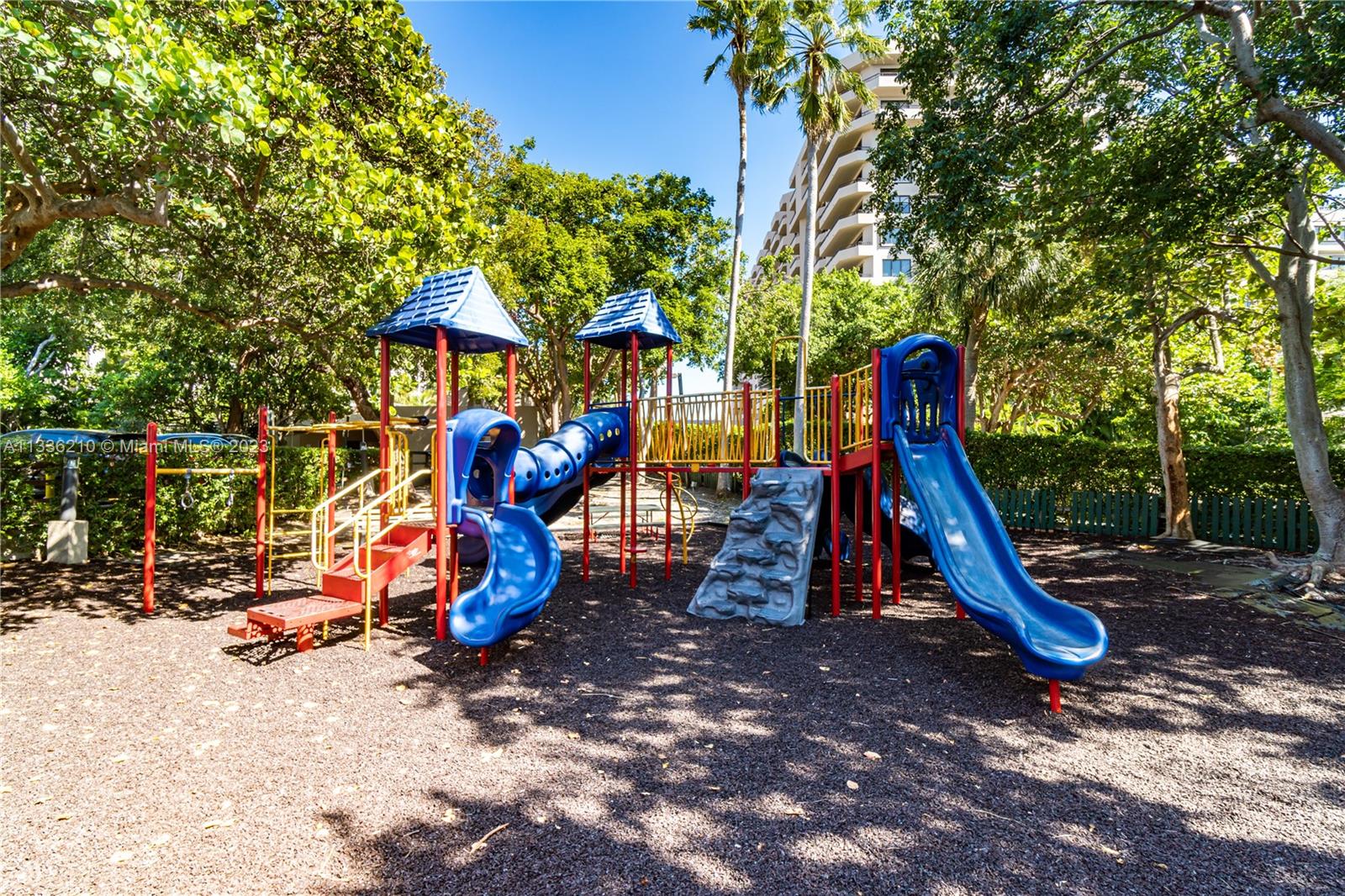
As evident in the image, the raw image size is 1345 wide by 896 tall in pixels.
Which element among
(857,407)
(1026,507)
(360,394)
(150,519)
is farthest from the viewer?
(360,394)

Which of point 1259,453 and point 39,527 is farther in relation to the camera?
point 1259,453

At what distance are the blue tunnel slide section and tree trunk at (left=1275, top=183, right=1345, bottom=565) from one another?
937cm

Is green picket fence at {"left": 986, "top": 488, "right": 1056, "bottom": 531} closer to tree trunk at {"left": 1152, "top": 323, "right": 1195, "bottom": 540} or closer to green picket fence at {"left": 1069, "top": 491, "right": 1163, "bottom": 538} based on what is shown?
green picket fence at {"left": 1069, "top": 491, "right": 1163, "bottom": 538}

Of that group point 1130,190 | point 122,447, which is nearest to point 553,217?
point 122,447

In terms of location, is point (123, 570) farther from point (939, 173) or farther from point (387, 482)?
point (939, 173)

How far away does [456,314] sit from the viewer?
19.4ft

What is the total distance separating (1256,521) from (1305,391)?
430 cm

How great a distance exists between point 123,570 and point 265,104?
6.75 meters

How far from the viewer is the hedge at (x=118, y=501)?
8.66m

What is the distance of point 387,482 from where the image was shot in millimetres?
6621

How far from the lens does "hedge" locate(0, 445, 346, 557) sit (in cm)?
866

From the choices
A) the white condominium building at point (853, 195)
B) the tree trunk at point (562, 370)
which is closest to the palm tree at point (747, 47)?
the tree trunk at point (562, 370)

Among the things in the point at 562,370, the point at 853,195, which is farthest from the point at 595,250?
the point at 853,195

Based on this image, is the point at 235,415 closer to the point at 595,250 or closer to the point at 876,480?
the point at 595,250
